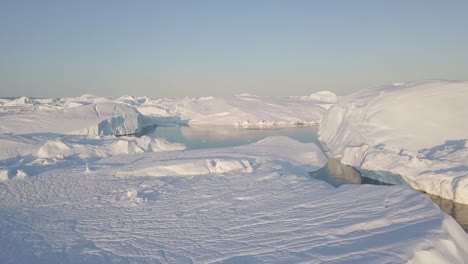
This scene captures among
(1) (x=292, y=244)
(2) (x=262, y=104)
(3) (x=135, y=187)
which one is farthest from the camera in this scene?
(2) (x=262, y=104)

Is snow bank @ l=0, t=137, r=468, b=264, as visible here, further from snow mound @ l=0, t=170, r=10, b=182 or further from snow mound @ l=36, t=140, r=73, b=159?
snow mound @ l=36, t=140, r=73, b=159

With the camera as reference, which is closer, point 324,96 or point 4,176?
point 4,176

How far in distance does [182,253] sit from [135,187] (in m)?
5.29

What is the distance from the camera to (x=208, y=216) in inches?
327

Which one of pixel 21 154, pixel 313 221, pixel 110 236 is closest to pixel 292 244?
pixel 313 221

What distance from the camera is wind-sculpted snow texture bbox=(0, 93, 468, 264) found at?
6.09 m

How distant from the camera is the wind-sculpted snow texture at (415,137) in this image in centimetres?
1134

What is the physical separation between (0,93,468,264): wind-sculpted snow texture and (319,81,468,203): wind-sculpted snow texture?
2457 mm

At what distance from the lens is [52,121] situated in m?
24.0

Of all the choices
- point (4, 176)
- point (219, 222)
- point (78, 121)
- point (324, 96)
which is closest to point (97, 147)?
point (4, 176)

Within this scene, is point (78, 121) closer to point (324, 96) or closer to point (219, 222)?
point (219, 222)

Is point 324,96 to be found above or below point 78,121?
below

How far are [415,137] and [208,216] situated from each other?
10.5 m

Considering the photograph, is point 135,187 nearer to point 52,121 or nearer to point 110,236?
point 110,236
